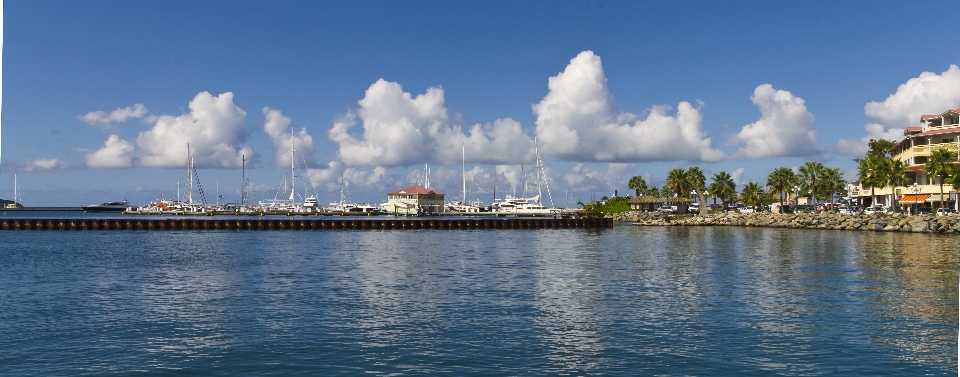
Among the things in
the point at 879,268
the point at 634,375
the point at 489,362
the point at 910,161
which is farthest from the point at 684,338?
the point at 910,161

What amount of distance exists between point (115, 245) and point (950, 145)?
103829 millimetres

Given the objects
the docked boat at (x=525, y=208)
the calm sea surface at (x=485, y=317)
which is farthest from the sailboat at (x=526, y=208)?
the calm sea surface at (x=485, y=317)

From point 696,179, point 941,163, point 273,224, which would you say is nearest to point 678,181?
point 696,179

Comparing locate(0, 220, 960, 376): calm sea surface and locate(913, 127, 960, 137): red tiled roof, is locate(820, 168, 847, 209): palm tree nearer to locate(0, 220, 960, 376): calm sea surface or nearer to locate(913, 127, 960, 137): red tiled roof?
locate(913, 127, 960, 137): red tiled roof

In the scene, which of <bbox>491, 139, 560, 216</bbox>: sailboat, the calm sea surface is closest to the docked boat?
<bbox>491, 139, 560, 216</bbox>: sailboat

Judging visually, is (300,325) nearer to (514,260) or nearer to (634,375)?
(634,375)

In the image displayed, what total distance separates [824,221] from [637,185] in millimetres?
89011

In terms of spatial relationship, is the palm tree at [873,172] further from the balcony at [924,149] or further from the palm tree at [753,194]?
the palm tree at [753,194]

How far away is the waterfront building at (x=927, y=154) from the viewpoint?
333ft

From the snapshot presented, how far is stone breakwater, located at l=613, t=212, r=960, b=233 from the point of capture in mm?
82812

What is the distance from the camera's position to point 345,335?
2303 cm

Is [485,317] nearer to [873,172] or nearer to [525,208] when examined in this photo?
[873,172]

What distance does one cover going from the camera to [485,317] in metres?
26.4

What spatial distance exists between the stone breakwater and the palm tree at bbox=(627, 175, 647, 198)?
4473cm
